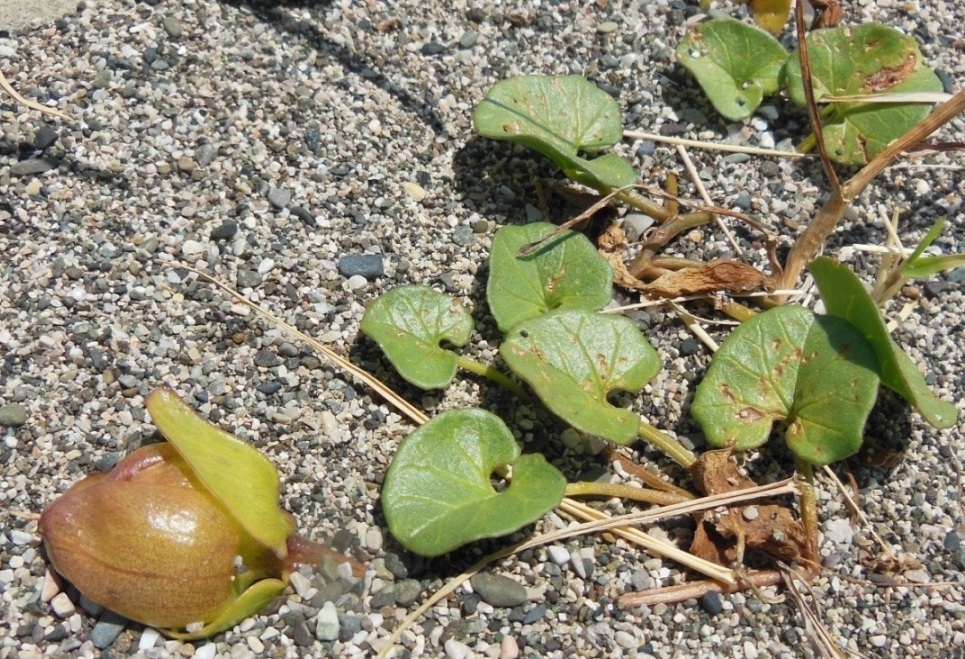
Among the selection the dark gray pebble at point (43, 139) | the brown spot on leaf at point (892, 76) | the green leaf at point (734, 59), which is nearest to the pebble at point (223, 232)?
the dark gray pebble at point (43, 139)

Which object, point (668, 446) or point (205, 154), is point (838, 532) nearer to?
point (668, 446)

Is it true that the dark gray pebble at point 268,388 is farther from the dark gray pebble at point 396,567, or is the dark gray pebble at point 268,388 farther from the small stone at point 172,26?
→ the small stone at point 172,26

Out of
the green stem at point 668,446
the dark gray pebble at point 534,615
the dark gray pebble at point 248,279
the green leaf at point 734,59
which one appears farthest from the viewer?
the green leaf at point 734,59

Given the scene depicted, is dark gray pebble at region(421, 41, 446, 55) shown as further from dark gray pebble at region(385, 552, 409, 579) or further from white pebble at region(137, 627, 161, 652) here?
white pebble at region(137, 627, 161, 652)

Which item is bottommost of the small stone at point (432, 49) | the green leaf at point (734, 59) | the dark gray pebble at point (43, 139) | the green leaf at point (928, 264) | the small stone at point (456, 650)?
the small stone at point (456, 650)

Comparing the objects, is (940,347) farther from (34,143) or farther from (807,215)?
(34,143)

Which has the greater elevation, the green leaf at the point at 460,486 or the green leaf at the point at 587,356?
the green leaf at the point at 587,356

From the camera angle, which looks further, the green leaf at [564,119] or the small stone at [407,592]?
the green leaf at [564,119]

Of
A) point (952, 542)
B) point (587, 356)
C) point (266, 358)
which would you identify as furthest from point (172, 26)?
point (952, 542)
